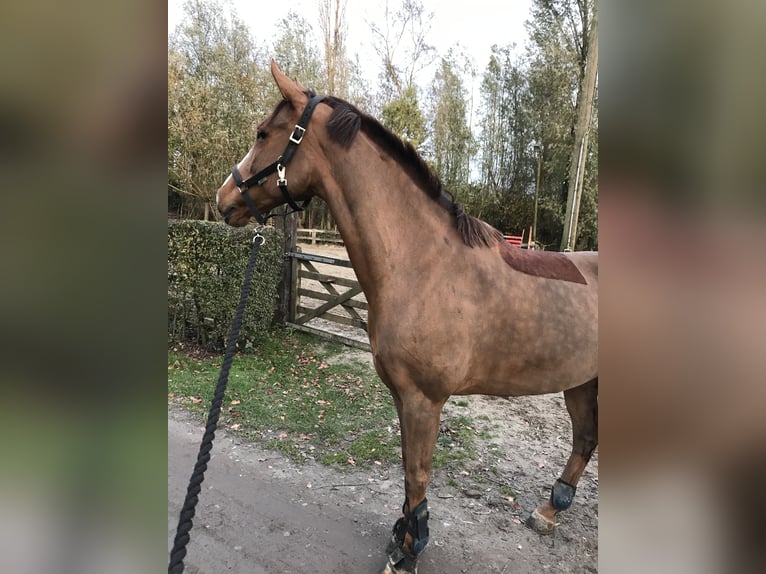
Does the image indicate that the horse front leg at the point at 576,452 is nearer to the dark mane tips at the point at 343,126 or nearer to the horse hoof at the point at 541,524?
the horse hoof at the point at 541,524

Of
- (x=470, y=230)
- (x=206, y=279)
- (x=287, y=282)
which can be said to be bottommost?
(x=287, y=282)

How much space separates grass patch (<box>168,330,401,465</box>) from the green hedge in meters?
0.34

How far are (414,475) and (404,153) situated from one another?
5.51 ft

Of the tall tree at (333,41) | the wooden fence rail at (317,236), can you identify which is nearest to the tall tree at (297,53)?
the tall tree at (333,41)

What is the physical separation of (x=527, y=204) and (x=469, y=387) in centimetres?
1716

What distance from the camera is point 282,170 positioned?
6.63 feet

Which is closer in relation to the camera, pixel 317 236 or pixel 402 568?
pixel 402 568

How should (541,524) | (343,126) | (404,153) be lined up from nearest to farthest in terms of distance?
1. (343,126)
2. (404,153)
3. (541,524)

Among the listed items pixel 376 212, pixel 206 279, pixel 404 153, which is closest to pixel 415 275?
pixel 376 212

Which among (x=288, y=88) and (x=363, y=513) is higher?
(x=288, y=88)

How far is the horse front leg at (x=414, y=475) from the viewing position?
6.99 feet

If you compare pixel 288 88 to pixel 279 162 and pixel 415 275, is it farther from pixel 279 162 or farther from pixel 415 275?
pixel 415 275

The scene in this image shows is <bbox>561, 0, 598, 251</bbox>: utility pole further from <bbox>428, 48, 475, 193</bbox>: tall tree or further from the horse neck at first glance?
<bbox>428, 48, 475, 193</bbox>: tall tree
